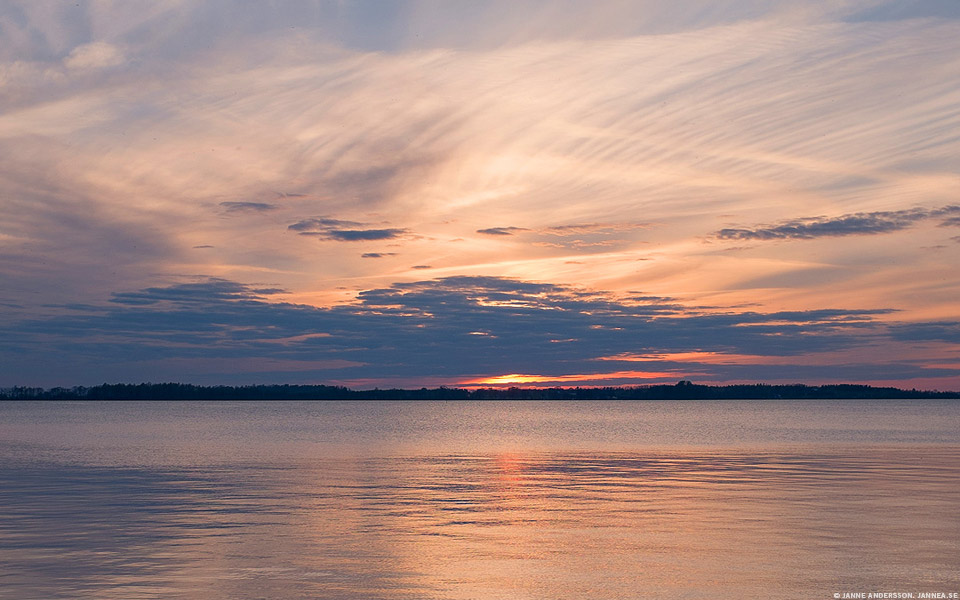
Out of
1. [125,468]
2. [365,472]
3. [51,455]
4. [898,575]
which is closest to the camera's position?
[898,575]

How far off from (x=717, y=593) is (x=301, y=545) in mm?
11586

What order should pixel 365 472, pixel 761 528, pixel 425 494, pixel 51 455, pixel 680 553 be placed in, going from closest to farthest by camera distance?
pixel 680 553 < pixel 761 528 < pixel 425 494 < pixel 365 472 < pixel 51 455

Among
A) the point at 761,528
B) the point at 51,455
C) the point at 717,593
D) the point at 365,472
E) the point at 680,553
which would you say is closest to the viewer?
the point at 717,593

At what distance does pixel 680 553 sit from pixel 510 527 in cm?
647

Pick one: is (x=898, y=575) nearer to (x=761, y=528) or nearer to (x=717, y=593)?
(x=717, y=593)

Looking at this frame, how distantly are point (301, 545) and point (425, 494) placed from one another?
13310mm

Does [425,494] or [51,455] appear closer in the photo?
[425,494]

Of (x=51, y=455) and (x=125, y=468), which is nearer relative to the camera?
(x=125, y=468)

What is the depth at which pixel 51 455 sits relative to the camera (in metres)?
65.6

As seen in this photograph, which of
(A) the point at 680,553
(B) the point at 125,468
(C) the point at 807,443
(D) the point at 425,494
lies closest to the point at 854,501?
(A) the point at 680,553

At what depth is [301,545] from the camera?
2500 cm

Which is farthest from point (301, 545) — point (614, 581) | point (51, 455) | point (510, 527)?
point (51, 455)

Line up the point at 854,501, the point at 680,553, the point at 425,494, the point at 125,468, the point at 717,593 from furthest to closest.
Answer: the point at 125,468 → the point at 425,494 → the point at 854,501 → the point at 680,553 → the point at 717,593

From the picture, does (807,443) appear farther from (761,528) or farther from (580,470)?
(761,528)
